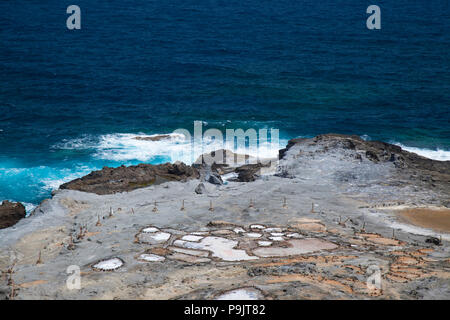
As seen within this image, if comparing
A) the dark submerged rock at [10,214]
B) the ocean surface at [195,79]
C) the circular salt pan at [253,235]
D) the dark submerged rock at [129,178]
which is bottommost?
the dark submerged rock at [10,214]

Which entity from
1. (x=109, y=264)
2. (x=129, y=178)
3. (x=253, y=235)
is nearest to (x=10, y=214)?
(x=129, y=178)

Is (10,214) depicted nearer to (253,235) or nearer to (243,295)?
(253,235)

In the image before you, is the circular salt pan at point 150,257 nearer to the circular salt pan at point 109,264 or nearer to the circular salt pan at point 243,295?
the circular salt pan at point 109,264

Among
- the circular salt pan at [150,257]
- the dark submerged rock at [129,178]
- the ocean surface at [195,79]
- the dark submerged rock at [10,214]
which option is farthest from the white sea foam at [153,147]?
the circular salt pan at [150,257]

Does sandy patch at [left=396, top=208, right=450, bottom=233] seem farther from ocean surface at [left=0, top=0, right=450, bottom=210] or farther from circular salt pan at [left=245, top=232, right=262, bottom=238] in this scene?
ocean surface at [left=0, top=0, right=450, bottom=210]

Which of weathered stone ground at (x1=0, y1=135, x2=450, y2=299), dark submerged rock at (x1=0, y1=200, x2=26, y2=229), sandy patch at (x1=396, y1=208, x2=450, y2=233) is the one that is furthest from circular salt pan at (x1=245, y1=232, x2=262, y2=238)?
dark submerged rock at (x1=0, y1=200, x2=26, y2=229)

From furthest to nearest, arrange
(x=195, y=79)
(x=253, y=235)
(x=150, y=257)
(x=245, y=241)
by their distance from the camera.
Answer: (x=195, y=79) → (x=253, y=235) → (x=245, y=241) → (x=150, y=257)

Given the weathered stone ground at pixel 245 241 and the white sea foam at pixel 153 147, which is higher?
the white sea foam at pixel 153 147
